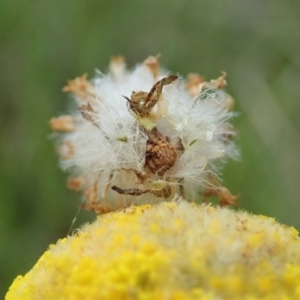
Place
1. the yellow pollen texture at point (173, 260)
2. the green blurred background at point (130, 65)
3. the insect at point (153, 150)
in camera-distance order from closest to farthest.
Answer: the yellow pollen texture at point (173, 260) → the insect at point (153, 150) → the green blurred background at point (130, 65)

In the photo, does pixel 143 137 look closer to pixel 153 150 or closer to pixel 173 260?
pixel 153 150

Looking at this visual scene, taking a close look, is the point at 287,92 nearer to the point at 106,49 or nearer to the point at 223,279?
the point at 106,49

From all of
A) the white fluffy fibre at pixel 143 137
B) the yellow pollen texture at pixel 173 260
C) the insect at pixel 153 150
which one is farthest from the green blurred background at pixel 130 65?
the yellow pollen texture at pixel 173 260

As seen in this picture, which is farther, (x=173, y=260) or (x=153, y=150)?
(x=153, y=150)

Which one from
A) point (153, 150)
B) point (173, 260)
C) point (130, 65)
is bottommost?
point (173, 260)

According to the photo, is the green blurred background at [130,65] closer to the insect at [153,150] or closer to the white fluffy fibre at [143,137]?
the white fluffy fibre at [143,137]

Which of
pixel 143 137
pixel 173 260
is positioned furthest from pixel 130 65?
pixel 173 260

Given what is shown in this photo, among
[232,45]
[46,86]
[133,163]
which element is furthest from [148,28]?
[133,163]
